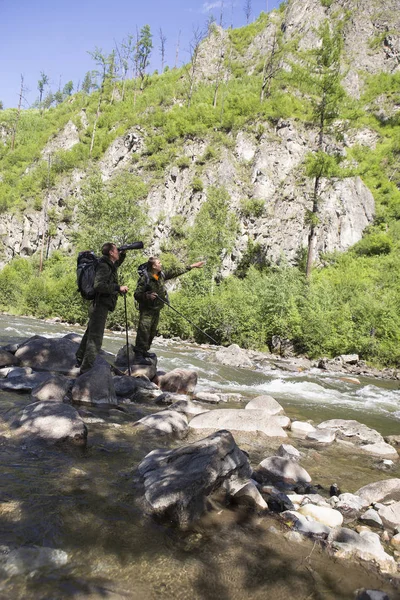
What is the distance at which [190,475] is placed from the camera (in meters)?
3.08

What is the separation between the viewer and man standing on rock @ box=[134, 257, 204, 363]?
859 cm

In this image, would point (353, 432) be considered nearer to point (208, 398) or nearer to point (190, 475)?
point (208, 398)

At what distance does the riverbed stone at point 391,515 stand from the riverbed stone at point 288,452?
149 centimetres

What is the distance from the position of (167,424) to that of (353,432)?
3.46m

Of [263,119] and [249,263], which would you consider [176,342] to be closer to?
[249,263]

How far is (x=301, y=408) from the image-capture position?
28.4 ft

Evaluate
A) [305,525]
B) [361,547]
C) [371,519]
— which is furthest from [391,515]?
[305,525]

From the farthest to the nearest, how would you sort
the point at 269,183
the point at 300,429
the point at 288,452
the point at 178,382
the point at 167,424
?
the point at 269,183 → the point at 178,382 → the point at 300,429 → the point at 167,424 → the point at 288,452

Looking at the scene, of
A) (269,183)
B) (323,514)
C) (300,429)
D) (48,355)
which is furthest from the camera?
(269,183)

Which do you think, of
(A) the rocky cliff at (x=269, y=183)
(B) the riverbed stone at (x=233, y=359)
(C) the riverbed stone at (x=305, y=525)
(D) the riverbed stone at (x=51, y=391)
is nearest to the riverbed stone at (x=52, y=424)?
(D) the riverbed stone at (x=51, y=391)

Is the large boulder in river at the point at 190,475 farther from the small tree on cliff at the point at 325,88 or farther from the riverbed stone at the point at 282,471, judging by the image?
the small tree on cliff at the point at 325,88

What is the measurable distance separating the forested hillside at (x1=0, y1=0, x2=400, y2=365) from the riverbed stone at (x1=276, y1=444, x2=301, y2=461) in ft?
51.2

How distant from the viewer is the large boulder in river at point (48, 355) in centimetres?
810

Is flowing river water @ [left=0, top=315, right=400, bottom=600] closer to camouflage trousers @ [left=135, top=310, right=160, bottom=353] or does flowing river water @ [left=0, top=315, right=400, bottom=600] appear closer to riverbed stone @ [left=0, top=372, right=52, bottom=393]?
riverbed stone @ [left=0, top=372, right=52, bottom=393]
